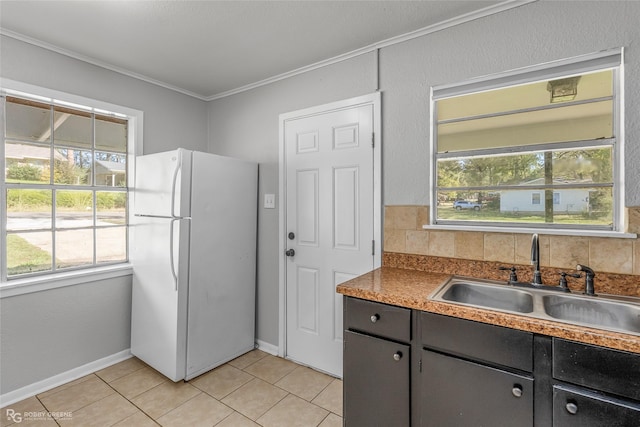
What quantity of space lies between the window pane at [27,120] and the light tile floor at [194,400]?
1810 millimetres

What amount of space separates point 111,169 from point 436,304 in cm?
275

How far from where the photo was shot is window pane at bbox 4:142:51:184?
214cm

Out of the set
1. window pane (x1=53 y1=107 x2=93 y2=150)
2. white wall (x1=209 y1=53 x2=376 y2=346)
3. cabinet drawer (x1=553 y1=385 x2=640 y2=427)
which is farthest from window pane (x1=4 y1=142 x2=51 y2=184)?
cabinet drawer (x1=553 y1=385 x2=640 y2=427)

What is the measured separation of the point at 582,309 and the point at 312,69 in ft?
7.71

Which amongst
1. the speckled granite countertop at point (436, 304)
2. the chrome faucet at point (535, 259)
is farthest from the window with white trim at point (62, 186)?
the chrome faucet at point (535, 259)

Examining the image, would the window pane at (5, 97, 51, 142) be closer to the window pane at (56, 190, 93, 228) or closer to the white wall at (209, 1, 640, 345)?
the window pane at (56, 190, 93, 228)

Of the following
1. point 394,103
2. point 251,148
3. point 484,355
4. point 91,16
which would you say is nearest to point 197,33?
point 91,16

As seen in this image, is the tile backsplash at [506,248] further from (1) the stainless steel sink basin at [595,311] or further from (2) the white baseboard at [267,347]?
(2) the white baseboard at [267,347]

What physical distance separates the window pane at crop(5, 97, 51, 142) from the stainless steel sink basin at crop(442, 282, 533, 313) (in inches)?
115

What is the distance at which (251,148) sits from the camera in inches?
116

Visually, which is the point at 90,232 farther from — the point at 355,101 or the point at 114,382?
the point at 355,101

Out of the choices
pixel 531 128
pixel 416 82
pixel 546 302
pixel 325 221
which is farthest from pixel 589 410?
pixel 416 82

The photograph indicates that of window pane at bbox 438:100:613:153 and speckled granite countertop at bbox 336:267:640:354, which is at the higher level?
window pane at bbox 438:100:613:153

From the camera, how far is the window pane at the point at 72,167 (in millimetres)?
2363
